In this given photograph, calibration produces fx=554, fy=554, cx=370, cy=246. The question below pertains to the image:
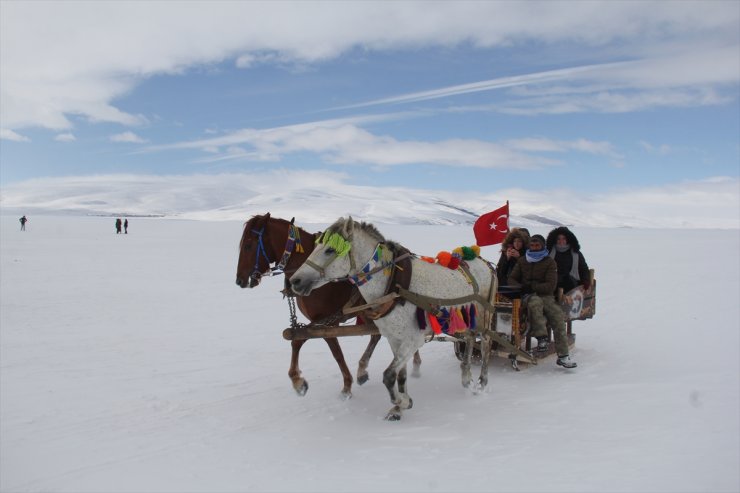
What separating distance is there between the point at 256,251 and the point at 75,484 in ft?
9.24

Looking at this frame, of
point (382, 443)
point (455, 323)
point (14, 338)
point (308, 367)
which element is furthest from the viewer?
point (14, 338)

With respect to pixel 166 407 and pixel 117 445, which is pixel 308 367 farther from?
pixel 117 445

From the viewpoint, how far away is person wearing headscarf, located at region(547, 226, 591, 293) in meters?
8.03

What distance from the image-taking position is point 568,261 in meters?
8.11

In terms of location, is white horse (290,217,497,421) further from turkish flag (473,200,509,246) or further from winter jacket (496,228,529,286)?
turkish flag (473,200,509,246)

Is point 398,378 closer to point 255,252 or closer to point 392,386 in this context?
point 392,386

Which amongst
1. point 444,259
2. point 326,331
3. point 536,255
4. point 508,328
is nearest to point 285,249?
point 326,331

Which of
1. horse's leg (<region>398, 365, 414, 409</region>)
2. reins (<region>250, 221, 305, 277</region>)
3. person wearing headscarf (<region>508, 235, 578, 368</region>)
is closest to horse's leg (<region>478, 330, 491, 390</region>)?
person wearing headscarf (<region>508, 235, 578, 368</region>)

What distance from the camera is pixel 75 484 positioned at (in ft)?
14.9

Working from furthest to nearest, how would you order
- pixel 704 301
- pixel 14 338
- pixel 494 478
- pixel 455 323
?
1. pixel 704 301
2. pixel 14 338
3. pixel 455 323
4. pixel 494 478

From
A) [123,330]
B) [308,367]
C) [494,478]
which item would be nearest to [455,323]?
[494,478]

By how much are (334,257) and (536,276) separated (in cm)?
346

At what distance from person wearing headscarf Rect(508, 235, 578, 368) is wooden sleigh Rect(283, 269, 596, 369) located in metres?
0.16

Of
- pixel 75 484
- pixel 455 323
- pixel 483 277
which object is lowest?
pixel 75 484
